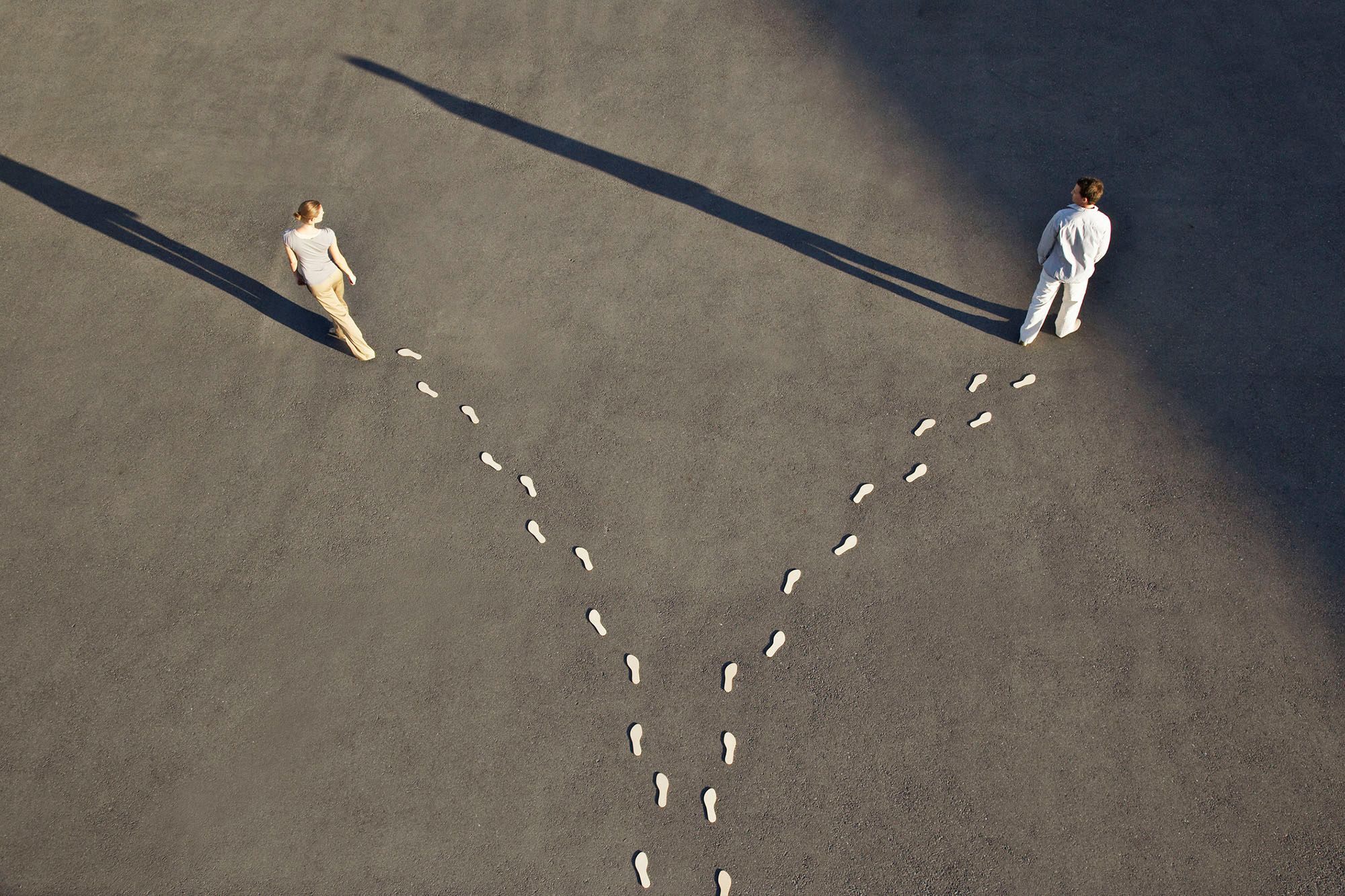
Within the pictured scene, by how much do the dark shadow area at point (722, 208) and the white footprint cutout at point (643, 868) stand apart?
5.44 m

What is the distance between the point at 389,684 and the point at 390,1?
334 inches

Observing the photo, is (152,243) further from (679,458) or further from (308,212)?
(679,458)

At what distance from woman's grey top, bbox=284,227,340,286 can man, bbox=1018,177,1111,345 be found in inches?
234

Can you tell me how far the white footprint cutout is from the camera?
6352 millimetres

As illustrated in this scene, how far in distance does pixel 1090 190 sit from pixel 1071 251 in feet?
1.83

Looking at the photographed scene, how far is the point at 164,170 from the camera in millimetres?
9789

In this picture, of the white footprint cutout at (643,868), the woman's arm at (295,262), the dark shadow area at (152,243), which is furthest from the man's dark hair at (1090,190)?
the dark shadow area at (152,243)

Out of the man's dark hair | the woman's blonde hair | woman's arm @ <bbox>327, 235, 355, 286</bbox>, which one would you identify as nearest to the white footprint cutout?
woman's arm @ <bbox>327, 235, 355, 286</bbox>

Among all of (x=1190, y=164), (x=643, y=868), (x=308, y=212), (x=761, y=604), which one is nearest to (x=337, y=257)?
(x=308, y=212)

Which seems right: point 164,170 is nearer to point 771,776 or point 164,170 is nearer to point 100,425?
point 100,425

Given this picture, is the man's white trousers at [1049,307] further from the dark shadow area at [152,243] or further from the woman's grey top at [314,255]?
the dark shadow area at [152,243]

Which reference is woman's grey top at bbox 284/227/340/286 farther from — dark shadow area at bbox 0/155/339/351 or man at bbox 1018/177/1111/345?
Answer: man at bbox 1018/177/1111/345

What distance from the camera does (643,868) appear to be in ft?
21.0

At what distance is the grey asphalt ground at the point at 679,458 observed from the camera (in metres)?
6.57
